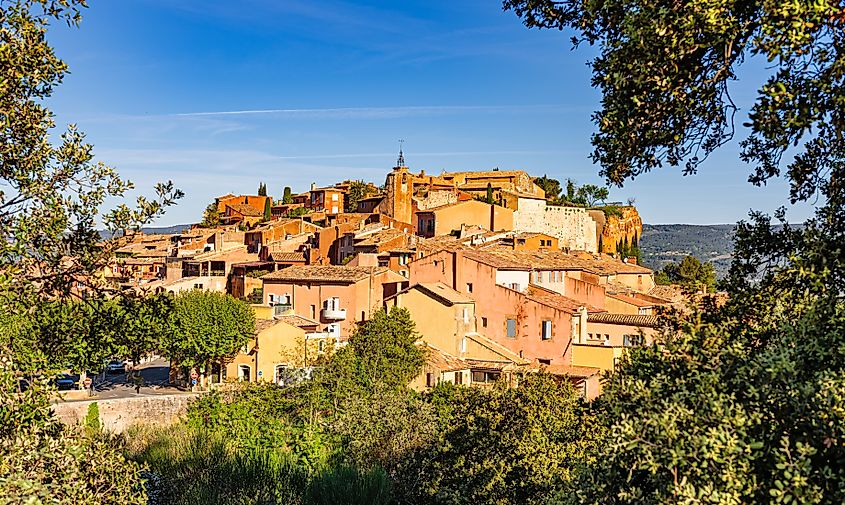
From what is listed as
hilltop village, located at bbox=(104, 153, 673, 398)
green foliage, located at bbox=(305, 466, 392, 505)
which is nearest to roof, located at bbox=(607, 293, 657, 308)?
hilltop village, located at bbox=(104, 153, 673, 398)

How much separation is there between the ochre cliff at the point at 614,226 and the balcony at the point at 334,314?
148 feet

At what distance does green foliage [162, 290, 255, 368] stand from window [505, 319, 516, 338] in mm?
12381

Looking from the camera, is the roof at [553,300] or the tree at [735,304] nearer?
the tree at [735,304]

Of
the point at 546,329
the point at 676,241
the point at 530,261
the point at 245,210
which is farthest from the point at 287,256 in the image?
the point at 676,241

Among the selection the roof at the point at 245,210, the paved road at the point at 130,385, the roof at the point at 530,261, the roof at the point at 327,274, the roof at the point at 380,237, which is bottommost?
the paved road at the point at 130,385

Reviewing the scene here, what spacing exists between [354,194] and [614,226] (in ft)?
92.4

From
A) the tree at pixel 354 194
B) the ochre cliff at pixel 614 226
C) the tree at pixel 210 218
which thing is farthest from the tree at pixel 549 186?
the tree at pixel 210 218

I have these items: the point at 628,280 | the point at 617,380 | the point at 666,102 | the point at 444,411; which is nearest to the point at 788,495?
the point at 617,380

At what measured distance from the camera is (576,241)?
241ft

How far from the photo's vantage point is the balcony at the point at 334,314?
39.5 m

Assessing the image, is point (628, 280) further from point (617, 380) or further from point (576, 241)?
point (617, 380)

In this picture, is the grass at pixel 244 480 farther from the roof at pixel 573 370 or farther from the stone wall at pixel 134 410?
the roof at pixel 573 370

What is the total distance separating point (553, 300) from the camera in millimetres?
37281

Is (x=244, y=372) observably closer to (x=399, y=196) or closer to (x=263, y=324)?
(x=263, y=324)
